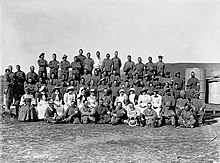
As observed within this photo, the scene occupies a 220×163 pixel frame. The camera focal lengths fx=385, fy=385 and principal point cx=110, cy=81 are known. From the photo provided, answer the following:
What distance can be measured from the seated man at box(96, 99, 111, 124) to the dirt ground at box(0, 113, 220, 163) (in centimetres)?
50

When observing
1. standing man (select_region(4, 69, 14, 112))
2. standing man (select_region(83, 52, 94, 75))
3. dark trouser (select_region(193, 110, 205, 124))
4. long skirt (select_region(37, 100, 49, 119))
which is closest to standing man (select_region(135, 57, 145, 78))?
standing man (select_region(83, 52, 94, 75))

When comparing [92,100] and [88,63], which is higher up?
[88,63]

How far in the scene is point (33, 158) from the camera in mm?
8000

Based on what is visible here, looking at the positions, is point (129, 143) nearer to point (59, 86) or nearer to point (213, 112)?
point (59, 86)

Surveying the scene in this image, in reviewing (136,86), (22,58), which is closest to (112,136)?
(136,86)

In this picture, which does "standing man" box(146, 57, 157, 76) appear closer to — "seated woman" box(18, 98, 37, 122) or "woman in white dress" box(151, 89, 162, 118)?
"woman in white dress" box(151, 89, 162, 118)

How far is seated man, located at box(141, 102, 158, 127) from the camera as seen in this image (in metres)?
11.7

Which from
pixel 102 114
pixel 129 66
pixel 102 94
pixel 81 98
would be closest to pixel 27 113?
pixel 81 98

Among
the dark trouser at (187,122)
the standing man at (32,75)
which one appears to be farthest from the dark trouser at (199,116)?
the standing man at (32,75)

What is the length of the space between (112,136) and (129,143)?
0.92m

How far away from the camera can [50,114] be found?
483 inches

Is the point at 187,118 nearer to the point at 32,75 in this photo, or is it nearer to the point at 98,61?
the point at 98,61

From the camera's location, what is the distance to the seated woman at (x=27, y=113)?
12.2 meters

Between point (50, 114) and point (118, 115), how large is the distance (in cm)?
217
